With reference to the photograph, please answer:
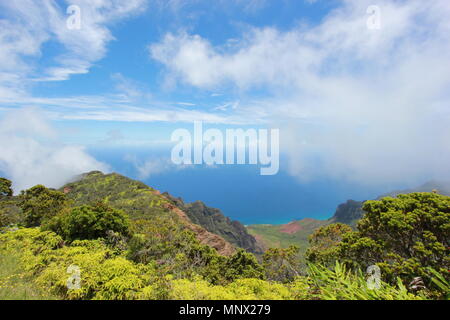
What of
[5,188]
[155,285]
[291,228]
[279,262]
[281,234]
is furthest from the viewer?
[291,228]

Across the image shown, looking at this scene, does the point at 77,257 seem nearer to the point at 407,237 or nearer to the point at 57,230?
the point at 57,230

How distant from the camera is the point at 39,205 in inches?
760

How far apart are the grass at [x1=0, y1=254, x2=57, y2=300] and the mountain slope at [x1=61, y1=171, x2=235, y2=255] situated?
50.8 feet

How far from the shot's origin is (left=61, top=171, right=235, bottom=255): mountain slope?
24019 mm

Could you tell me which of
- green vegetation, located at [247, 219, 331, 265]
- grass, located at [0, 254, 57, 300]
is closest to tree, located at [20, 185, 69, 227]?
grass, located at [0, 254, 57, 300]

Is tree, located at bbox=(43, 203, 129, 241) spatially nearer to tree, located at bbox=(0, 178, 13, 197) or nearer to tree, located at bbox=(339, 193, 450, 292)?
tree, located at bbox=(339, 193, 450, 292)

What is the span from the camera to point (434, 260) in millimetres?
8453

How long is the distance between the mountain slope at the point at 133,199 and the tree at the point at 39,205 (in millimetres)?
5605

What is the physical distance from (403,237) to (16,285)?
13.7 meters

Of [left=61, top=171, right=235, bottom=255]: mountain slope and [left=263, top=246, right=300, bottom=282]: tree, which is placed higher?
[left=61, top=171, right=235, bottom=255]: mountain slope

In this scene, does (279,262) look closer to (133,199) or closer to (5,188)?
(133,199)

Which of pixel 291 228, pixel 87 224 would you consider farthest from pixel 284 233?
pixel 87 224

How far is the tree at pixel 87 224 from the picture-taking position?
1165 cm
